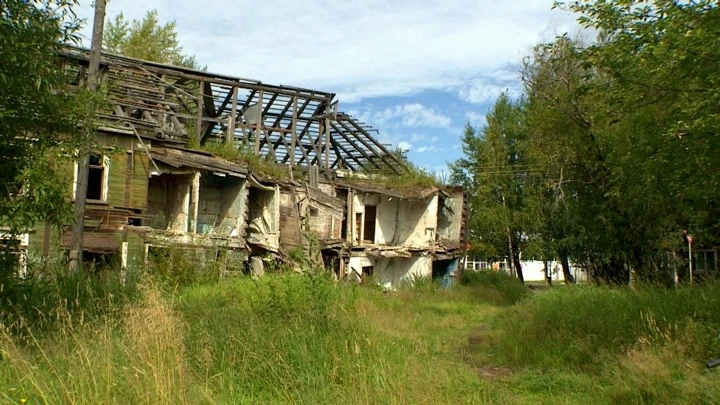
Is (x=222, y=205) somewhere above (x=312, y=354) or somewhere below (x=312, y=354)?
above

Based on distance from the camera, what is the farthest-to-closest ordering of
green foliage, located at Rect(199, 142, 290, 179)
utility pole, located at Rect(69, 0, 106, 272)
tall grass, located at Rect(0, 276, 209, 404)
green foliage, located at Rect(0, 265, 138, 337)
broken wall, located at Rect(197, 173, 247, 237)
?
1. green foliage, located at Rect(199, 142, 290, 179)
2. broken wall, located at Rect(197, 173, 247, 237)
3. utility pole, located at Rect(69, 0, 106, 272)
4. green foliage, located at Rect(0, 265, 138, 337)
5. tall grass, located at Rect(0, 276, 209, 404)

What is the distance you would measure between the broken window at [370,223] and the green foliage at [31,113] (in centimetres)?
2226

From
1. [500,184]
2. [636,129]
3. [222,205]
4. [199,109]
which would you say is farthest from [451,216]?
[636,129]

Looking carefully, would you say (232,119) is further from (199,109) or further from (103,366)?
(103,366)

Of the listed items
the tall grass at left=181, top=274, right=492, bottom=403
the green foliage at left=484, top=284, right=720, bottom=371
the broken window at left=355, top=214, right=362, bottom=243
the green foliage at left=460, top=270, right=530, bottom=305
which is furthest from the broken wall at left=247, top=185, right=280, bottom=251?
the tall grass at left=181, top=274, right=492, bottom=403

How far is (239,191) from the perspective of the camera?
21.8 metres

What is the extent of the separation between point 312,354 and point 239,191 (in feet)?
51.0

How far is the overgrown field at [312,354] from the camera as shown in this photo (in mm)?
5328

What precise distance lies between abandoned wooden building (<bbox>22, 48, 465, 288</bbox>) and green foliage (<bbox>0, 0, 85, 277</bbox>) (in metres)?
6.26

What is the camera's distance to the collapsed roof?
2192 centimetres

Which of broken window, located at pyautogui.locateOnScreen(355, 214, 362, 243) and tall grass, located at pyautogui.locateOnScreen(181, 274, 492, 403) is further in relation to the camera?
broken window, located at pyautogui.locateOnScreen(355, 214, 362, 243)

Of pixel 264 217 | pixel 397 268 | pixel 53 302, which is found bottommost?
pixel 53 302

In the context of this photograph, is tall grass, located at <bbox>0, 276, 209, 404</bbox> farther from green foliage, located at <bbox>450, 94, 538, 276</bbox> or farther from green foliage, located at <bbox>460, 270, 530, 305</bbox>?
green foliage, located at <bbox>450, 94, 538, 276</bbox>

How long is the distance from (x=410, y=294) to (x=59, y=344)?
17000mm
